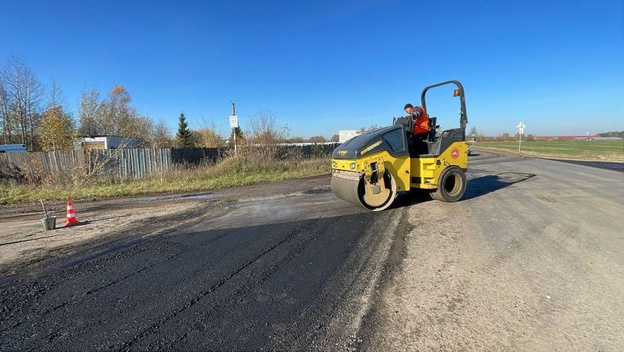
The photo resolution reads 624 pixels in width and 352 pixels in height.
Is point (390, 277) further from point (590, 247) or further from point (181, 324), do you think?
point (590, 247)

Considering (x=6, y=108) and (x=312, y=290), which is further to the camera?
(x=6, y=108)

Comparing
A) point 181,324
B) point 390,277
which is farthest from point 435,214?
point 181,324

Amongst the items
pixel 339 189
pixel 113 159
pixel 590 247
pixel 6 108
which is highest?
pixel 6 108

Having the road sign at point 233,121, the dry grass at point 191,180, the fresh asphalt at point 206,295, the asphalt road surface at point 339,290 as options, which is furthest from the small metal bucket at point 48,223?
the road sign at point 233,121

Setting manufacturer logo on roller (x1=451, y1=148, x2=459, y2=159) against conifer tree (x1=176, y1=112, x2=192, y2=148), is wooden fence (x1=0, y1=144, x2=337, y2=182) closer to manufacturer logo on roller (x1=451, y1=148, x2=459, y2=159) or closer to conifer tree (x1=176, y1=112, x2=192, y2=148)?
manufacturer logo on roller (x1=451, y1=148, x2=459, y2=159)

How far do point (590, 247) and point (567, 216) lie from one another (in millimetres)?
2186

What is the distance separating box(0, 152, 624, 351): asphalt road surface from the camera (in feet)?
8.39

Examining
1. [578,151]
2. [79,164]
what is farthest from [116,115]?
[578,151]

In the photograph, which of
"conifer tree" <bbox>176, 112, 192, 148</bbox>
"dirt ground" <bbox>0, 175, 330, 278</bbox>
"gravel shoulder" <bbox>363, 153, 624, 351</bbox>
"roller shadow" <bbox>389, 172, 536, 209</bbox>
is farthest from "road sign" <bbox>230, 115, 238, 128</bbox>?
"conifer tree" <bbox>176, 112, 192, 148</bbox>

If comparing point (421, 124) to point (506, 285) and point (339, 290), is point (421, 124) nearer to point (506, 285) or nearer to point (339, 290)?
point (506, 285)

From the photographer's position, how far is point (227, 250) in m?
4.71

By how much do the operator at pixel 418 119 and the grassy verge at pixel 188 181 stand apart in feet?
26.0

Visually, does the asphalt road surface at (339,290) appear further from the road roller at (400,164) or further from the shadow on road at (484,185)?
the shadow on road at (484,185)

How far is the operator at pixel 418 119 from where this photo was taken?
7.90m
